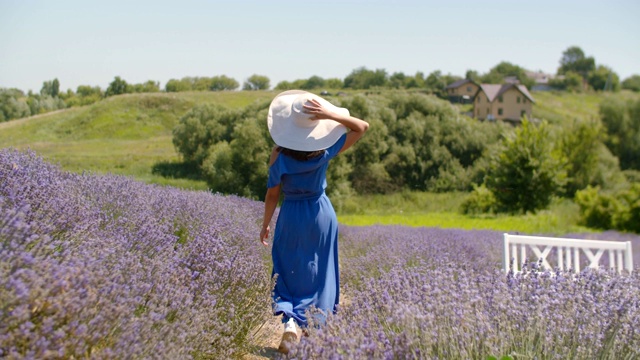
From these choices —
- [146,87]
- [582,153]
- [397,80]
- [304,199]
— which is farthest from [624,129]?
[304,199]

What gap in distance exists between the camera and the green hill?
9305 mm

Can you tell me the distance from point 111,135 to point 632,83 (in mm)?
35360

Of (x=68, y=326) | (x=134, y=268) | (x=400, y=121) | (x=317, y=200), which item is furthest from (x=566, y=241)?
Answer: (x=400, y=121)

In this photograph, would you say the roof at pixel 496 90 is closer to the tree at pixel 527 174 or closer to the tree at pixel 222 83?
the tree at pixel 527 174

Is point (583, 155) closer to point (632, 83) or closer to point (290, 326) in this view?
point (632, 83)

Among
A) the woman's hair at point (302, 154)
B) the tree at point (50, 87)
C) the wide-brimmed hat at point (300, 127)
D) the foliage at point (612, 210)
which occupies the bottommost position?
the foliage at point (612, 210)

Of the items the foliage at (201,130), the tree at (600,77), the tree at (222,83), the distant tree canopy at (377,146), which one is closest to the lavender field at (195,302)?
the foliage at (201,130)

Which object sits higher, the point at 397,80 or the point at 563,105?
the point at 397,80

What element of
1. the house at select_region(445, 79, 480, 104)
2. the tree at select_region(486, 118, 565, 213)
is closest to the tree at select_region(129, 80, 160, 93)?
the tree at select_region(486, 118, 565, 213)

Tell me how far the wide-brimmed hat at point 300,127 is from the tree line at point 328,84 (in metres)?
6.21

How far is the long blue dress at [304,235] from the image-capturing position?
339cm

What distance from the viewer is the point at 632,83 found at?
3656cm

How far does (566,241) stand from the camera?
446 centimetres

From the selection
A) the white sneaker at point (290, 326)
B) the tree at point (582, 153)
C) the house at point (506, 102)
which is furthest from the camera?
the house at point (506, 102)
